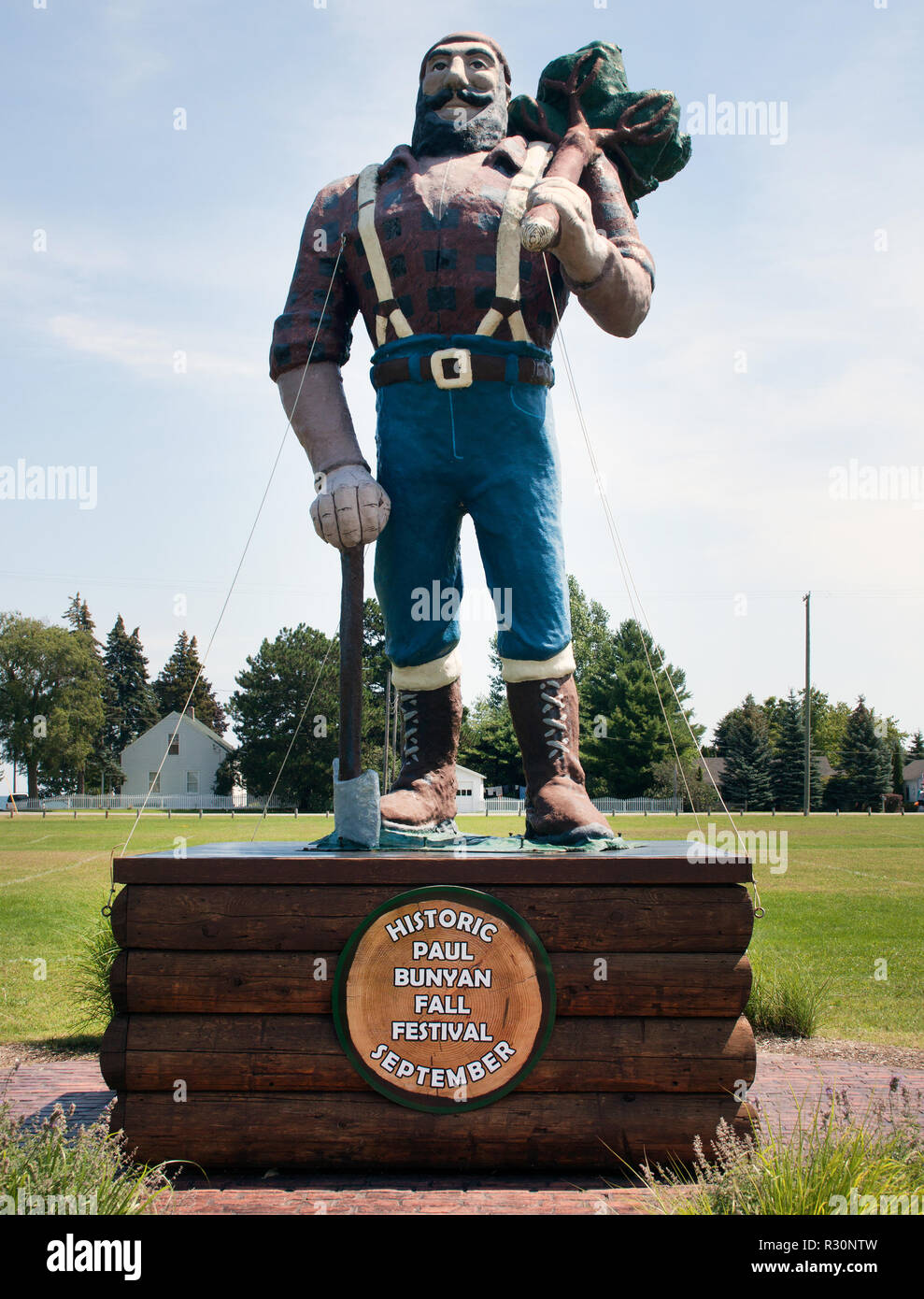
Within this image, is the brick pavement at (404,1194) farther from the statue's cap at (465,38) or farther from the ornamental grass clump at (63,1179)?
the statue's cap at (465,38)

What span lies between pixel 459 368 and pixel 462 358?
0.04m

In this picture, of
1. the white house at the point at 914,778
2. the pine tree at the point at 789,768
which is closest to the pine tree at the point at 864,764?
the pine tree at the point at 789,768

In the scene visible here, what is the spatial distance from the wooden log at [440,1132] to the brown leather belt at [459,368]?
2.24 metres

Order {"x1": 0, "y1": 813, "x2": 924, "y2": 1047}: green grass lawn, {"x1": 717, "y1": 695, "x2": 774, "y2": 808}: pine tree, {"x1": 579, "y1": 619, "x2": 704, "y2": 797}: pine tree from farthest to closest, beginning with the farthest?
{"x1": 717, "y1": 695, "x2": 774, "y2": 808}: pine tree → {"x1": 579, "y1": 619, "x2": 704, "y2": 797}: pine tree → {"x1": 0, "y1": 813, "x2": 924, "y2": 1047}: green grass lawn

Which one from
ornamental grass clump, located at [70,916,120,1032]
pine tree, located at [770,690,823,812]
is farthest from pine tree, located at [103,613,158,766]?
ornamental grass clump, located at [70,916,120,1032]

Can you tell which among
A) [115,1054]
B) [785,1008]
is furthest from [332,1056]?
[785,1008]

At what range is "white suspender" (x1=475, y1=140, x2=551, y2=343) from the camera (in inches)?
140

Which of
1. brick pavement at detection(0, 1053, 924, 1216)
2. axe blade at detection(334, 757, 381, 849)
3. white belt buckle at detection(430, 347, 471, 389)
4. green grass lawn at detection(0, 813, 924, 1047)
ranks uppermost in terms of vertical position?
white belt buckle at detection(430, 347, 471, 389)

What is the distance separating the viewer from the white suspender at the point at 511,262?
3.55 m

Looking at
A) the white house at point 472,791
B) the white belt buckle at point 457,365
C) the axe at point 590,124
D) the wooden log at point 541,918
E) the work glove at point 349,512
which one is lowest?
the white house at point 472,791

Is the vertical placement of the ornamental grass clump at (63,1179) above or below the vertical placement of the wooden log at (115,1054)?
below

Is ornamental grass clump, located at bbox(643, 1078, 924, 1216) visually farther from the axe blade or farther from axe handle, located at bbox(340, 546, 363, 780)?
axe handle, located at bbox(340, 546, 363, 780)
